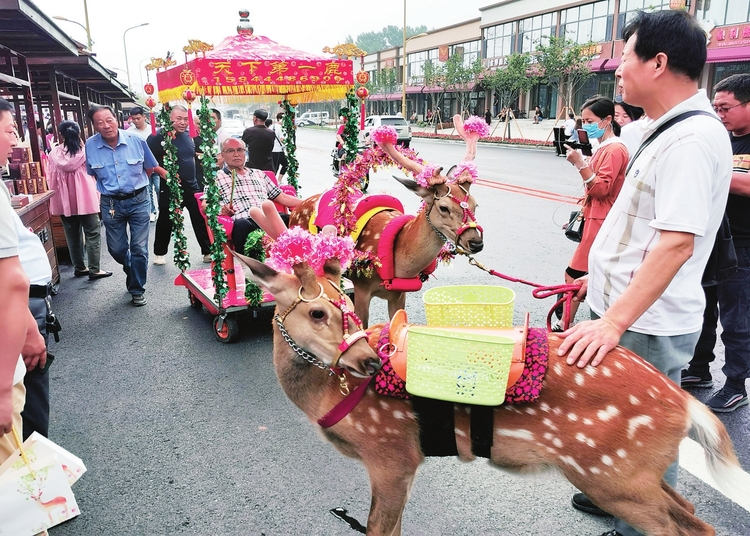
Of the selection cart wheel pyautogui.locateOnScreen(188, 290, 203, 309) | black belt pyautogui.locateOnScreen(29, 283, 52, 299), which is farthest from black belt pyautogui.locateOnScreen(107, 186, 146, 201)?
black belt pyautogui.locateOnScreen(29, 283, 52, 299)

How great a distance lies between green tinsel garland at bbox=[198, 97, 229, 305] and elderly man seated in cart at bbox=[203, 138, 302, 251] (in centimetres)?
15

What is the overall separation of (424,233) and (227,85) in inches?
102

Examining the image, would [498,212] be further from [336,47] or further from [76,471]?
[76,471]

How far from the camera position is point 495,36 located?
5244 centimetres

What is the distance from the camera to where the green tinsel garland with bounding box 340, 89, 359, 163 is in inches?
268

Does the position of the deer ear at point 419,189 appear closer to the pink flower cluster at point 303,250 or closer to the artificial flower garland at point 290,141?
the pink flower cluster at point 303,250

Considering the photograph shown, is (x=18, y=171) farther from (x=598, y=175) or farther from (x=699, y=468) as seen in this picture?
(x=699, y=468)

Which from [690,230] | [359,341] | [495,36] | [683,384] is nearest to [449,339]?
[359,341]

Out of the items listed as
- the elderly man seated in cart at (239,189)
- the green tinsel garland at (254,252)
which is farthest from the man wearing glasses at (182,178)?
the green tinsel garland at (254,252)

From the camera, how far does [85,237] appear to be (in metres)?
8.05

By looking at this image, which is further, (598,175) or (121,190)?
(121,190)

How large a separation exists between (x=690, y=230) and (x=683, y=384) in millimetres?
3041

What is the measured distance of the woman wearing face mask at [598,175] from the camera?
4703 millimetres

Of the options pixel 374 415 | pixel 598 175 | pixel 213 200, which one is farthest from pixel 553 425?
pixel 213 200
